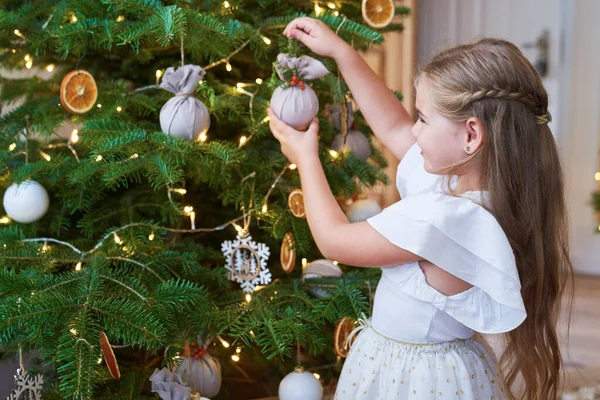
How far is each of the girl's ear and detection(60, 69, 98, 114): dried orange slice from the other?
625 millimetres

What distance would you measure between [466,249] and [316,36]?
0.41 m

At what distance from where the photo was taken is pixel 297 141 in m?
1.02

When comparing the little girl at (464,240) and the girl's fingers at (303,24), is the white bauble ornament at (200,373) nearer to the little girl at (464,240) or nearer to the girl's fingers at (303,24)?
the little girl at (464,240)

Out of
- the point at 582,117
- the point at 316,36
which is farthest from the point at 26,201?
the point at 582,117

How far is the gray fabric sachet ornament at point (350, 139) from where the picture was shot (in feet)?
4.33

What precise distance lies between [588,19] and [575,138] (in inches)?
21.4

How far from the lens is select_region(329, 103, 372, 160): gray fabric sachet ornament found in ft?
4.33

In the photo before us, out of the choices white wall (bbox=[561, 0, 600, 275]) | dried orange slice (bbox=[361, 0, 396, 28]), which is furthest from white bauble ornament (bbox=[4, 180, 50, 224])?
white wall (bbox=[561, 0, 600, 275])

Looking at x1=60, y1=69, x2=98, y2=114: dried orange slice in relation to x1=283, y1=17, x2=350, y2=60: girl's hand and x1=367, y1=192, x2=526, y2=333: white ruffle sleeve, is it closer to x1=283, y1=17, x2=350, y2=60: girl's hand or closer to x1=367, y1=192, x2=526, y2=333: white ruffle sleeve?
x1=283, y1=17, x2=350, y2=60: girl's hand

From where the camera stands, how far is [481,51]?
93 centimetres

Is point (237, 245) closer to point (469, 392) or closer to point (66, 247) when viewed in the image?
point (66, 247)

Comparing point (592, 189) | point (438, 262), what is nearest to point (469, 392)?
point (438, 262)

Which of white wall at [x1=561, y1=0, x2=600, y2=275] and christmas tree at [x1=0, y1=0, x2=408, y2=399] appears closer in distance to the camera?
christmas tree at [x1=0, y1=0, x2=408, y2=399]

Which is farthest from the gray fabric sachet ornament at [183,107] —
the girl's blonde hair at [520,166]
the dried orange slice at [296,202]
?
the girl's blonde hair at [520,166]
